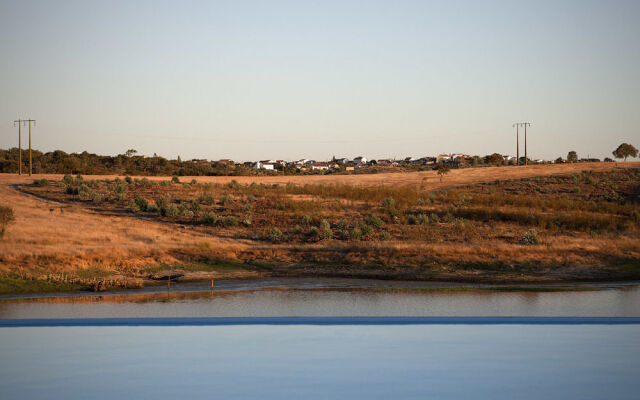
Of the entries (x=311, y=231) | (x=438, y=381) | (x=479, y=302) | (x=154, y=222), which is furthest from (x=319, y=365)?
(x=154, y=222)

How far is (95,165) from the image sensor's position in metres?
71.9

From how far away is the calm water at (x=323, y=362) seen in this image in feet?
21.9

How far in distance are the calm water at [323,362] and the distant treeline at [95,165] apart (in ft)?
186

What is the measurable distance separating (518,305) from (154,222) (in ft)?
61.7

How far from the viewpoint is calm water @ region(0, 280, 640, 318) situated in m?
11.6

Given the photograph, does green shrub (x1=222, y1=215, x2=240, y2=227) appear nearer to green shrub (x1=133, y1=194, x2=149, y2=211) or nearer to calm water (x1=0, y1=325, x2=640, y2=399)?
green shrub (x1=133, y1=194, x2=149, y2=211)

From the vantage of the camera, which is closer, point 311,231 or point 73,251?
point 73,251

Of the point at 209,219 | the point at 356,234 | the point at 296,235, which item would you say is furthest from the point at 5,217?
the point at 356,234

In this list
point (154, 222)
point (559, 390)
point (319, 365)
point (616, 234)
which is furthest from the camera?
point (154, 222)

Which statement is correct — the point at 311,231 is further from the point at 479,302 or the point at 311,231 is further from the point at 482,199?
the point at 482,199

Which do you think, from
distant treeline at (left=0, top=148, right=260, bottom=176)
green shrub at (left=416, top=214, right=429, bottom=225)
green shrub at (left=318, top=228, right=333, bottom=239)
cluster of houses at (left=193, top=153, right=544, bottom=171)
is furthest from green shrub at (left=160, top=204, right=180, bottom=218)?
cluster of houses at (left=193, top=153, right=544, bottom=171)

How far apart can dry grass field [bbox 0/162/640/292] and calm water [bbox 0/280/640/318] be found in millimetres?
2155

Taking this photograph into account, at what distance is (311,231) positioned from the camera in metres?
24.9

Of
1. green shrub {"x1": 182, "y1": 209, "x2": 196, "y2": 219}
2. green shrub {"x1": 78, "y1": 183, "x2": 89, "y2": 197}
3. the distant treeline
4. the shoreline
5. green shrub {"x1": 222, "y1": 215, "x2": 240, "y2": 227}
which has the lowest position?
the shoreline
